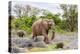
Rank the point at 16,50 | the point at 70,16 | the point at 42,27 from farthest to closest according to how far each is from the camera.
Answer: the point at 70,16 → the point at 42,27 → the point at 16,50

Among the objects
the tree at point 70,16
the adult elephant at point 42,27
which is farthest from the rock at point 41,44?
the tree at point 70,16

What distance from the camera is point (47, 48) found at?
1.72 m

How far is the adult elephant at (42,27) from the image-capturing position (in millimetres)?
1691

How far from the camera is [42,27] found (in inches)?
67.6

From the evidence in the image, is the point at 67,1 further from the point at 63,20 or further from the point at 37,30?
the point at 37,30

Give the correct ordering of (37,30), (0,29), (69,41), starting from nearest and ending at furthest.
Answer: (0,29) → (37,30) → (69,41)

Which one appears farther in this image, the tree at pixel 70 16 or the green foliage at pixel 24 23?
the tree at pixel 70 16

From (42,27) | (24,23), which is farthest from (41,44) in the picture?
(24,23)

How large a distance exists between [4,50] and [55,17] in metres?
0.63

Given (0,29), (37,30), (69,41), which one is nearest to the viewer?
(0,29)

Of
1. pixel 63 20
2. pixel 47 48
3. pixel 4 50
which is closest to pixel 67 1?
pixel 63 20

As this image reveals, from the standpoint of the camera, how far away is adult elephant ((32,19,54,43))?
1691mm

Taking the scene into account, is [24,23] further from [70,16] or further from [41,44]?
[70,16]

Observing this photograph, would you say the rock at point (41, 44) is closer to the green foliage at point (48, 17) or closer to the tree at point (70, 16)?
the green foliage at point (48, 17)
